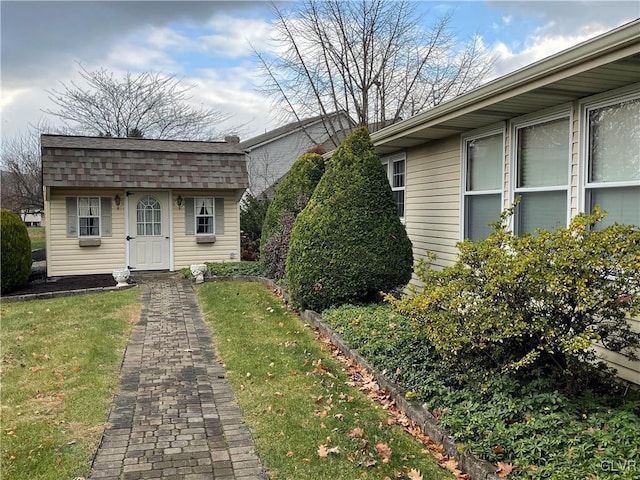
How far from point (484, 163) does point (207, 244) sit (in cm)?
923

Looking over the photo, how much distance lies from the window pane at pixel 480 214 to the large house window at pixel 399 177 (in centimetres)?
257

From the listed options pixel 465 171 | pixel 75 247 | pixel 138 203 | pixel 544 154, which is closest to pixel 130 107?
pixel 138 203

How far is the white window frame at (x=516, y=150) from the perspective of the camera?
5469 mm

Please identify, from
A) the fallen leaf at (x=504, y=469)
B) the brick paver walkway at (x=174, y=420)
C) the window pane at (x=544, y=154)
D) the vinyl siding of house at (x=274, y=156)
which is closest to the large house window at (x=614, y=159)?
the window pane at (x=544, y=154)

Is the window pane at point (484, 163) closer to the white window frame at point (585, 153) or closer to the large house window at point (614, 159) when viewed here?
the white window frame at point (585, 153)

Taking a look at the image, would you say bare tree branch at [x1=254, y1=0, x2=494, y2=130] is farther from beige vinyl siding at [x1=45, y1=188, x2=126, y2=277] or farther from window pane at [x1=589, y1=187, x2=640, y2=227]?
window pane at [x1=589, y1=187, x2=640, y2=227]

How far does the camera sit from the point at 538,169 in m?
6.11

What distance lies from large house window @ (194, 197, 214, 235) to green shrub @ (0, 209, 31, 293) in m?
4.37

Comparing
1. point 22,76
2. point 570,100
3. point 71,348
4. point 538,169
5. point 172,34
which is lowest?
point 71,348

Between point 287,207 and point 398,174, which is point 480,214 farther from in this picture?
point 287,207

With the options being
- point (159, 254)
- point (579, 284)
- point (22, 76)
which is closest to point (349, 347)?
point (579, 284)

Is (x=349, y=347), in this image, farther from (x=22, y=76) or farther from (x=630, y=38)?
(x=22, y=76)

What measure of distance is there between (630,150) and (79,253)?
42.0 ft

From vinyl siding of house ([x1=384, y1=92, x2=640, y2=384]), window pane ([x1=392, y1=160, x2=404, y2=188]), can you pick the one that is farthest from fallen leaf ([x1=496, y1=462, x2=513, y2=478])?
window pane ([x1=392, y1=160, x2=404, y2=188])
